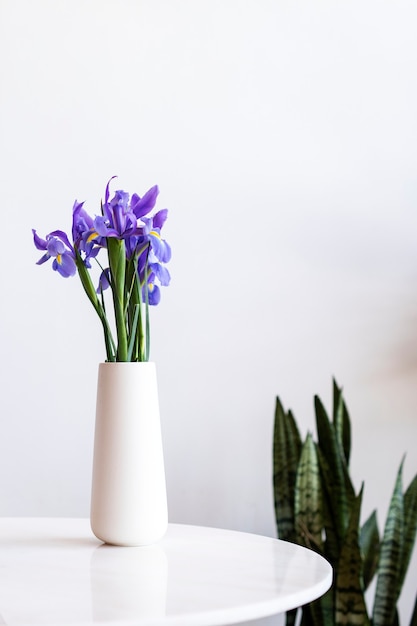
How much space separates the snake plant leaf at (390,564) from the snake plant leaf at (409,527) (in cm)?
2

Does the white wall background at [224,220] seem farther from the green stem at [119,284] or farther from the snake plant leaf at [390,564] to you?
the green stem at [119,284]

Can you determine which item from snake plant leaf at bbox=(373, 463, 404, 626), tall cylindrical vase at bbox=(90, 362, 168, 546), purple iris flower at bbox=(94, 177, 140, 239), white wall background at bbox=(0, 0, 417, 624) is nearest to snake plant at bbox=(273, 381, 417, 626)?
snake plant leaf at bbox=(373, 463, 404, 626)

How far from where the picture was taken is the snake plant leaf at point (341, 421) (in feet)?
4.22

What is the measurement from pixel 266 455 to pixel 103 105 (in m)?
0.79

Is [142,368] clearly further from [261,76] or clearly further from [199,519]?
[261,76]

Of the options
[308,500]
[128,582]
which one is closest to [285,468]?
[308,500]

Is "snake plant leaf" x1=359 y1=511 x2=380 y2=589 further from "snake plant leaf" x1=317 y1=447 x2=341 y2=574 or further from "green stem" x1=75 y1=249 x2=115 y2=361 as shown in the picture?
"green stem" x1=75 y1=249 x2=115 y2=361

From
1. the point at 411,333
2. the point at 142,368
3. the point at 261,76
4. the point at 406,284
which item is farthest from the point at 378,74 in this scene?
the point at 142,368

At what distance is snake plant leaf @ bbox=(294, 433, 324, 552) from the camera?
120 cm

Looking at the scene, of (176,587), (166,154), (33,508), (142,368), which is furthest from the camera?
(166,154)

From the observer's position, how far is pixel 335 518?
121 centimetres

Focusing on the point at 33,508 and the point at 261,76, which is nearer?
the point at 33,508

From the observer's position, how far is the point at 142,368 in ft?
3.07

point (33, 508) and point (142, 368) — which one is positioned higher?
point (142, 368)
